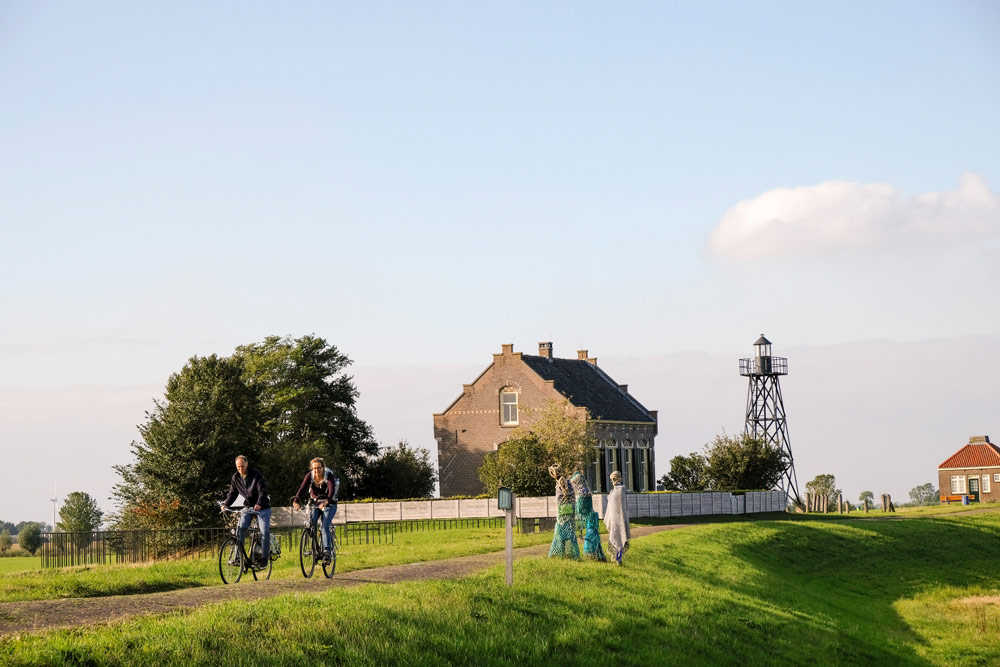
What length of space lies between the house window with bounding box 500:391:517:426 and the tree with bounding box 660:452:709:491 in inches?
389

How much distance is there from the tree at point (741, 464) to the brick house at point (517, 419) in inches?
222

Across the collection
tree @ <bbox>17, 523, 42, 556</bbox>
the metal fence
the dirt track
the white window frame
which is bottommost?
the white window frame

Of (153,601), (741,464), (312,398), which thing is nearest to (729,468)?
(741,464)

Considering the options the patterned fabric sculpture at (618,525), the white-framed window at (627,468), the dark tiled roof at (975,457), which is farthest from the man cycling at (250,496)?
the dark tiled roof at (975,457)

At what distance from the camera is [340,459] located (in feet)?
212

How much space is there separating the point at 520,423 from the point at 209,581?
42.9m

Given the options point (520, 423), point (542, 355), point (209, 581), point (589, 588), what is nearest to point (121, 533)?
point (209, 581)

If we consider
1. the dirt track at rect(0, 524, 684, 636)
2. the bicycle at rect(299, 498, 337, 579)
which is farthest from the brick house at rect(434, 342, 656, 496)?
the bicycle at rect(299, 498, 337, 579)

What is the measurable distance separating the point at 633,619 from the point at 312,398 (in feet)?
172

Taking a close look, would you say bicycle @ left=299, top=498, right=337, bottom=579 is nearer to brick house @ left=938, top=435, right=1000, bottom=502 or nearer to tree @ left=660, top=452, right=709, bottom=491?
tree @ left=660, top=452, right=709, bottom=491

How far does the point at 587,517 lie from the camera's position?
23.5 m

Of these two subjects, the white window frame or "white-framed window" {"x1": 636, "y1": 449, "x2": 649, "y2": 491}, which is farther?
the white window frame

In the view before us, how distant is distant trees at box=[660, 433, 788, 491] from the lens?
198ft

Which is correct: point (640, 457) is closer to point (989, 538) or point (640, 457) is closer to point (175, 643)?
point (989, 538)
